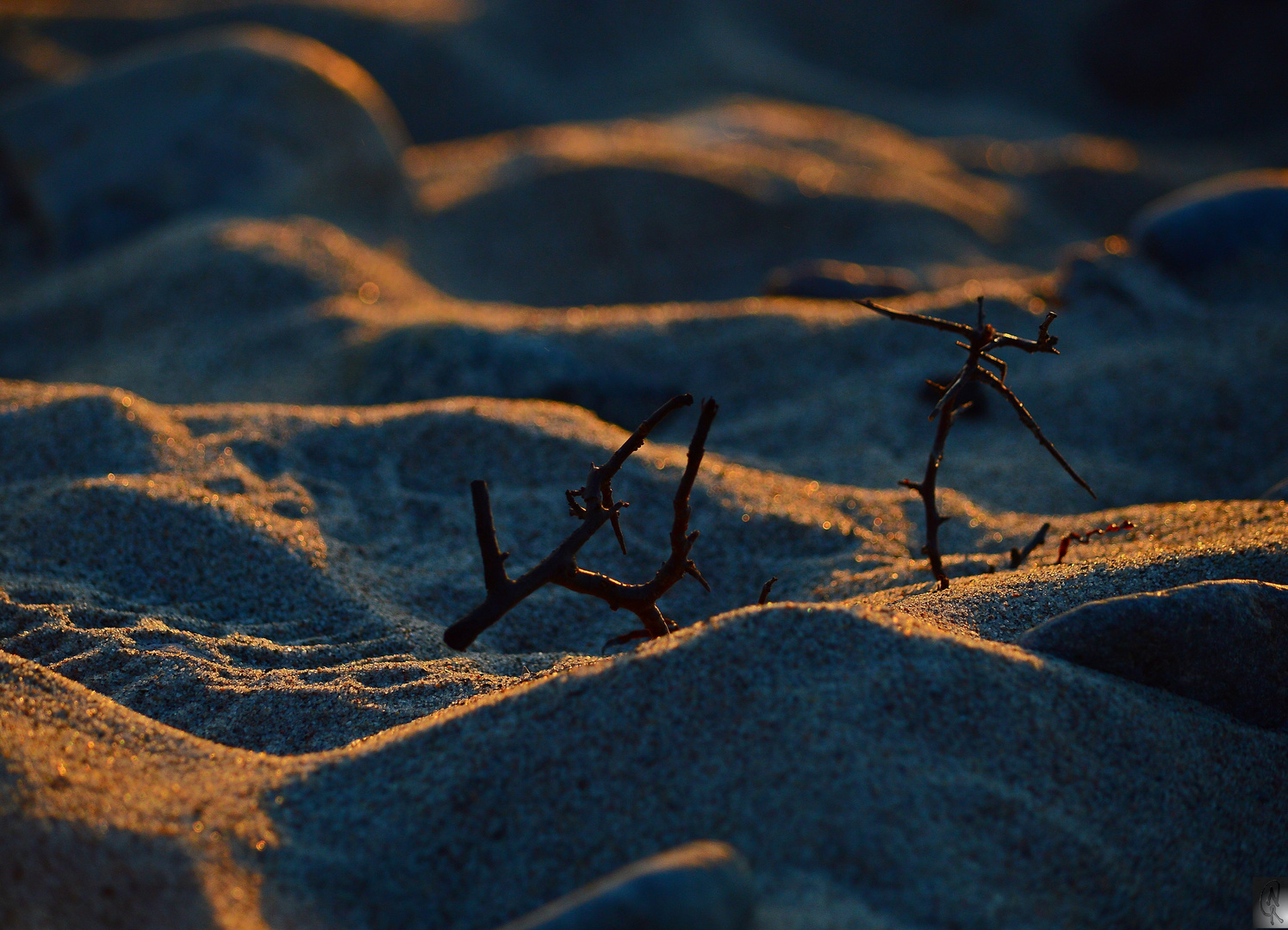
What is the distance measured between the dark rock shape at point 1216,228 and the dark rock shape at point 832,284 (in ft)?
3.91

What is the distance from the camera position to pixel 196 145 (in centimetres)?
547

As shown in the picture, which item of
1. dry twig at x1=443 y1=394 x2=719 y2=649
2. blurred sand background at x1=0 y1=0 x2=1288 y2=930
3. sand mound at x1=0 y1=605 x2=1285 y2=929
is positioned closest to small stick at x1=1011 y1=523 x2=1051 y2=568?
→ blurred sand background at x1=0 y1=0 x2=1288 y2=930

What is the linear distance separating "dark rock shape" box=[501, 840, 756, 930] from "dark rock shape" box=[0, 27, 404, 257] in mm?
4985

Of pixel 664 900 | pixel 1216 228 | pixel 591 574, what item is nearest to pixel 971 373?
pixel 591 574

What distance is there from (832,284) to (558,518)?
2.67 m

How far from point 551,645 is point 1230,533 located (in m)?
1.50

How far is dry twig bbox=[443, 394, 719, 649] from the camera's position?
1454mm

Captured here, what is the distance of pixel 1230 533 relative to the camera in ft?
7.09

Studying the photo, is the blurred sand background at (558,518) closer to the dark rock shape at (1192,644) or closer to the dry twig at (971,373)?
the dark rock shape at (1192,644)

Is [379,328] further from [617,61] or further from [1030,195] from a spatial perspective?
[617,61]

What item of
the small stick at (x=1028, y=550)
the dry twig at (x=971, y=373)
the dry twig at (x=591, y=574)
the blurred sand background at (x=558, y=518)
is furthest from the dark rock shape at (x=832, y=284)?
the dry twig at (x=591, y=574)

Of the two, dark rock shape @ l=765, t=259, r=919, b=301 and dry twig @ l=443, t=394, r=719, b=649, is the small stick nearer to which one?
dry twig @ l=443, t=394, r=719, b=649

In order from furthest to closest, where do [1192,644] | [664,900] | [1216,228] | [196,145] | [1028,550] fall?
[196,145]
[1216,228]
[1028,550]
[1192,644]
[664,900]

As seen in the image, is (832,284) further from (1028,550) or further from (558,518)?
(1028,550)
